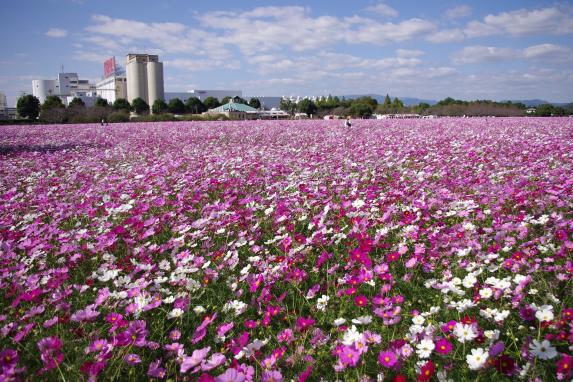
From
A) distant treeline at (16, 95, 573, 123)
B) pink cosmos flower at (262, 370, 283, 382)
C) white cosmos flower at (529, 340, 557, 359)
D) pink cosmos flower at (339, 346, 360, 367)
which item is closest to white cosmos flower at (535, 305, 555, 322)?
white cosmos flower at (529, 340, 557, 359)

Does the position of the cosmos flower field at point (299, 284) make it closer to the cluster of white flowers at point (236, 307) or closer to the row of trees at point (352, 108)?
the cluster of white flowers at point (236, 307)

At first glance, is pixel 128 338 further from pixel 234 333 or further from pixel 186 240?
pixel 186 240

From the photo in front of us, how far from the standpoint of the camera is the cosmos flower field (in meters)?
1.71

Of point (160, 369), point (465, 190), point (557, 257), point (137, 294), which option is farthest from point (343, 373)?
point (465, 190)

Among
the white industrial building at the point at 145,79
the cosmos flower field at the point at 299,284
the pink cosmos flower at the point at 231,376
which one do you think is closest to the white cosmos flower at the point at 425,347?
the cosmos flower field at the point at 299,284

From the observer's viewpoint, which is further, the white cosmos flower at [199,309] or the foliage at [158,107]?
the foliage at [158,107]

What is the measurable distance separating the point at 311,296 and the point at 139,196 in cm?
335

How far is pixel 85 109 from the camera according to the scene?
46.6 m

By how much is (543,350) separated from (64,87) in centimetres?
15539

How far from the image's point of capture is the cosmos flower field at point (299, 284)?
67.2 inches

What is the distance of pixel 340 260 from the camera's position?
298cm

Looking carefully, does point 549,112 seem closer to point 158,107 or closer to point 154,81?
point 158,107

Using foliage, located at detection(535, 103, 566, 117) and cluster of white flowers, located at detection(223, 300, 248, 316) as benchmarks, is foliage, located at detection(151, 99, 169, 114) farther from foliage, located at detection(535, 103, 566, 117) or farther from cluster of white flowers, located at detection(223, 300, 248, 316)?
cluster of white flowers, located at detection(223, 300, 248, 316)

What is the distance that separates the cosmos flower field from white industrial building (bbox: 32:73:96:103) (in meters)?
138
